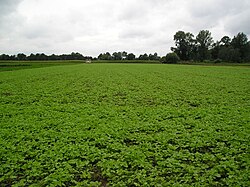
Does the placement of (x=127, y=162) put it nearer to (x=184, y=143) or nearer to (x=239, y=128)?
(x=184, y=143)

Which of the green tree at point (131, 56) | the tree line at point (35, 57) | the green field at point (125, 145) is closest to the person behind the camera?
the green field at point (125, 145)

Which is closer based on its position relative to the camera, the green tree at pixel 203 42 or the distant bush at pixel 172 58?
the distant bush at pixel 172 58

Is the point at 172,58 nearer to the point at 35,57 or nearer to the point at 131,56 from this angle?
the point at 131,56

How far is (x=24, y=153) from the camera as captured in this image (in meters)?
5.73

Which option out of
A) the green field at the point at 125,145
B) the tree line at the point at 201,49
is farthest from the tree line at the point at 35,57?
the green field at the point at 125,145

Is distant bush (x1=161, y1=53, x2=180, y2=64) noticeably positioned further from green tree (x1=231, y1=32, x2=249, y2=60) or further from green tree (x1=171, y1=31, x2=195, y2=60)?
green tree (x1=231, y1=32, x2=249, y2=60)

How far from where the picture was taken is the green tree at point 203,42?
107650mm

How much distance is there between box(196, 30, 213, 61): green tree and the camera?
108 metres

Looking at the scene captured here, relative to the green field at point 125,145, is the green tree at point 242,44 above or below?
above

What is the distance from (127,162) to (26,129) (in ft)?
15.0

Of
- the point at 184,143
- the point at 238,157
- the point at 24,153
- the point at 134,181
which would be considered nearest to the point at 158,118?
the point at 184,143

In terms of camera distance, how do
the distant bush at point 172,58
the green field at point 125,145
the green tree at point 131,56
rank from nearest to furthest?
1. the green field at point 125,145
2. the distant bush at point 172,58
3. the green tree at point 131,56

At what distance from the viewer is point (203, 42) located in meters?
109

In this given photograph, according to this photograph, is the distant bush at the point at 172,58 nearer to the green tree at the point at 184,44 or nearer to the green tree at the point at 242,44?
the green tree at the point at 184,44
